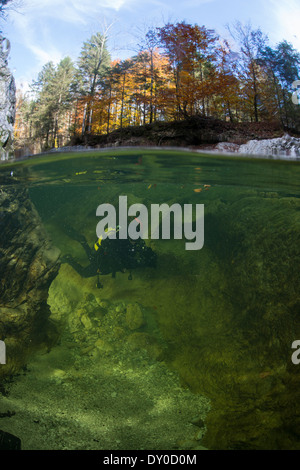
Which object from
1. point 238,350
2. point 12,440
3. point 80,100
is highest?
point 80,100

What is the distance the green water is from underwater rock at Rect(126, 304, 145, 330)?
3cm

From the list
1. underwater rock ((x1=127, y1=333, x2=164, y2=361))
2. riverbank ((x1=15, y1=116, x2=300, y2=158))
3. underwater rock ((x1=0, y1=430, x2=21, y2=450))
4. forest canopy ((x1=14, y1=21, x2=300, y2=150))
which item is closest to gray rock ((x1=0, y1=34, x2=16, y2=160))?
forest canopy ((x1=14, y1=21, x2=300, y2=150))

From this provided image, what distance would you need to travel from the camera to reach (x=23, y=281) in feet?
23.2

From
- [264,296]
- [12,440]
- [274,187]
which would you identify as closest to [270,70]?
[274,187]

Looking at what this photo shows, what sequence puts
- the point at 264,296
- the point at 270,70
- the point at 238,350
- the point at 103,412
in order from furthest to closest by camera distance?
the point at 270,70, the point at 264,296, the point at 238,350, the point at 103,412

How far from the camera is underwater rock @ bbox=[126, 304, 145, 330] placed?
784cm

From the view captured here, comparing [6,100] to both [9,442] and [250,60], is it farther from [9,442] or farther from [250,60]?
[9,442]

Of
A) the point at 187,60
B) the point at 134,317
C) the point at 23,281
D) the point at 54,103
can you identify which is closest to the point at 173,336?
the point at 134,317

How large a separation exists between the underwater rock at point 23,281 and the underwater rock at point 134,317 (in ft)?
7.64

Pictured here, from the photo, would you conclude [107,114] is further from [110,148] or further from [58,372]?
[58,372]

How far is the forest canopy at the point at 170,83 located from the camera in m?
9.20
